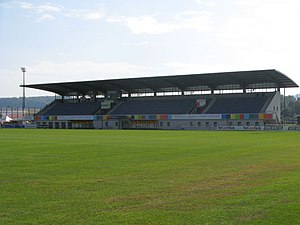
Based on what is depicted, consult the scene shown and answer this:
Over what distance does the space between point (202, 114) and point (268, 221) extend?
7860 centimetres

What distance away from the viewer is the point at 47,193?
11.8 metres

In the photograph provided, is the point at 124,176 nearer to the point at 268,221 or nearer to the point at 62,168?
the point at 62,168

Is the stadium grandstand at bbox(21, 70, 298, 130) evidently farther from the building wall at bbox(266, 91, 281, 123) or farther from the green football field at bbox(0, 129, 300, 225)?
the green football field at bbox(0, 129, 300, 225)

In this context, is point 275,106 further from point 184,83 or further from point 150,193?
point 150,193

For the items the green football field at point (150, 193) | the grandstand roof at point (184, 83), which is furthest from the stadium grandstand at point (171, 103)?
the green football field at point (150, 193)

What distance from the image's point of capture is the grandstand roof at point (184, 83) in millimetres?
82000

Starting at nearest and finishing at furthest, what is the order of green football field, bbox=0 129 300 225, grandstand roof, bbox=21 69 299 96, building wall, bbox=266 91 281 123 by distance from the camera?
green football field, bbox=0 129 300 225 → grandstand roof, bbox=21 69 299 96 → building wall, bbox=266 91 281 123

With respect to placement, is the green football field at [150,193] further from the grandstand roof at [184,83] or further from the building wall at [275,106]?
the building wall at [275,106]

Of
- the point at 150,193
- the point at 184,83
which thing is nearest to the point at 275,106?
the point at 184,83

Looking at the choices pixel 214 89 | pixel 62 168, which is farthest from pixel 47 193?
pixel 214 89

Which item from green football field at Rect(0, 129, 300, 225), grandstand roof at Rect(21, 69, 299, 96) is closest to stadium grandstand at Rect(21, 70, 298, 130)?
grandstand roof at Rect(21, 69, 299, 96)

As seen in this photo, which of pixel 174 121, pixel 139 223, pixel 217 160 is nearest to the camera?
pixel 139 223

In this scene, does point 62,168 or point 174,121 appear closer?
point 62,168

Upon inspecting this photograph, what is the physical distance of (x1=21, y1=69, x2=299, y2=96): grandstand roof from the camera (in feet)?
269
